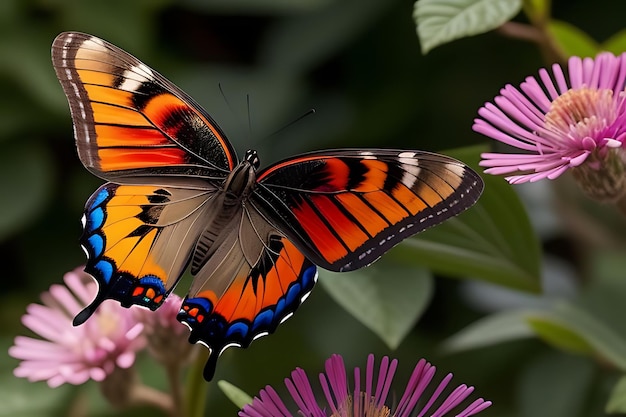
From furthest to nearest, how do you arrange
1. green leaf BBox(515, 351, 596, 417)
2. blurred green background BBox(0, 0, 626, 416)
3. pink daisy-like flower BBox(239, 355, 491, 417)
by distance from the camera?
1. blurred green background BBox(0, 0, 626, 416)
2. green leaf BBox(515, 351, 596, 417)
3. pink daisy-like flower BBox(239, 355, 491, 417)

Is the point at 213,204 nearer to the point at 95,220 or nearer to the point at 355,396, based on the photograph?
the point at 95,220

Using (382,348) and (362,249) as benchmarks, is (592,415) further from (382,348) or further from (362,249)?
(362,249)

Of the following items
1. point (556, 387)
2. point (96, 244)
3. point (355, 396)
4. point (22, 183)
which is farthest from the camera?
point (22, 183)

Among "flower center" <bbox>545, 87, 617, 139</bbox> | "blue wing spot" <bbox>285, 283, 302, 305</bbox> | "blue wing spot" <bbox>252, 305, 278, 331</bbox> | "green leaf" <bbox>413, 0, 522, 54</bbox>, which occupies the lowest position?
"blue wing spot" <bbox>252, 305, 278, 331</bbox>

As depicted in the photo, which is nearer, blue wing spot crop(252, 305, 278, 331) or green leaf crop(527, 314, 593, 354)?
blue wing spot crop(252, 305, 278, 331)

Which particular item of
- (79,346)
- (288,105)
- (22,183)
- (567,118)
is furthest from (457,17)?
(22,183)

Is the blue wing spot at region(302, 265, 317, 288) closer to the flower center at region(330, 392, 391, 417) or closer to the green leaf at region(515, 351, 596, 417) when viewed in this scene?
the flower center at region(330, 392, 391, 417)

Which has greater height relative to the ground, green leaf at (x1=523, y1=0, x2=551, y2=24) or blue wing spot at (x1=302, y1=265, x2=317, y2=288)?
green leaf at (x1=523, y1=0, x2=551, y2=24)

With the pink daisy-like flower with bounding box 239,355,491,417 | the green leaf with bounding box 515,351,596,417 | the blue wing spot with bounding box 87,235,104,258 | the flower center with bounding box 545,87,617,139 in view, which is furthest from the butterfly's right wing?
the green leaf with bounding box 515,351,596,417

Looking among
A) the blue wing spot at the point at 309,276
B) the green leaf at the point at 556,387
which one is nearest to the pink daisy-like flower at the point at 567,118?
the blue wing spot at the point at 309,276
